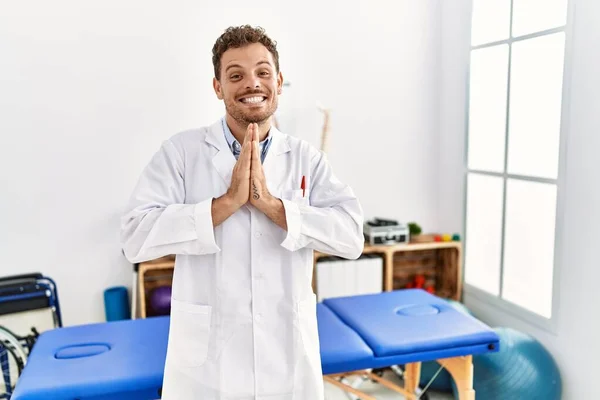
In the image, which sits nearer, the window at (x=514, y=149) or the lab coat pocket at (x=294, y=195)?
the lab coat pocket at (x=294, y=195)

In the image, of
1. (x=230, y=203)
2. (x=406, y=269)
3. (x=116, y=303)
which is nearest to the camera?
(x=230, y=203)

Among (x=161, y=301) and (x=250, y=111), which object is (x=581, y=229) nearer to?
(x=250, y=111)

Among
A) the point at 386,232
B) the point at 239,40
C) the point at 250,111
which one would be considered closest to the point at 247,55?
the point at 239,40

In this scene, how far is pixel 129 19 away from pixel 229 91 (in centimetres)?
192

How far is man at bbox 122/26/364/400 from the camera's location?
1398 mm

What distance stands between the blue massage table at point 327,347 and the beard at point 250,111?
867 mm

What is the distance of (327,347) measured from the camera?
187cm

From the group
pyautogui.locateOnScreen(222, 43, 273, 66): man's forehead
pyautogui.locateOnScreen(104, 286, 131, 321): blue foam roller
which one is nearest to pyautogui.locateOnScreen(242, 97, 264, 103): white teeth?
pyautogui.locateOnScreen(222, 43, 273, 66): man's forehead

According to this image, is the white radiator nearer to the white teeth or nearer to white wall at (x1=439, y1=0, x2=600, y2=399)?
white wall at (x1=439, y1=0, x2=600, y2=399)

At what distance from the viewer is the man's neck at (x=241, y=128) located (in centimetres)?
151

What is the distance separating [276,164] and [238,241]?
0.85ft

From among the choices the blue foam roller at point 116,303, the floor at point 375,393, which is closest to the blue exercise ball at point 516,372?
the floor at point 375,393

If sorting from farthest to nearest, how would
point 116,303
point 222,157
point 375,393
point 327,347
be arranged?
point 116,303
point 375,393
point 327,347
point 222,157

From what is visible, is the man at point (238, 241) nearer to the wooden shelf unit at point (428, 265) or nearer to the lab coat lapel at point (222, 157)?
the lab coat lapel at point (222, 157)
